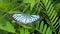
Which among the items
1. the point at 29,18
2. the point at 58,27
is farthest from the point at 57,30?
the point at 29,18

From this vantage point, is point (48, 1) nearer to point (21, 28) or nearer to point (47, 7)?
point (47, 7)

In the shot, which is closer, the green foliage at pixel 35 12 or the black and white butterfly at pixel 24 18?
the black and white butterfly at pixel 24 18

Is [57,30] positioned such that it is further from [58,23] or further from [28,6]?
[28,6]

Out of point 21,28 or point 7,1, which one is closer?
point 21,28

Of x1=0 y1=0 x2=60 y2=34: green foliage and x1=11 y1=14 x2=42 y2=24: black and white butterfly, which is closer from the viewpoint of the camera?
x1=11 y1=14 x2=42 y2=24: black and white butterfly

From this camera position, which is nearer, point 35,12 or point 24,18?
point 24,18

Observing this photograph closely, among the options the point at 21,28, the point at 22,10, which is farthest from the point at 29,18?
the point at 22,10

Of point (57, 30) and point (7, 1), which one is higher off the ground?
point (7, 1)
